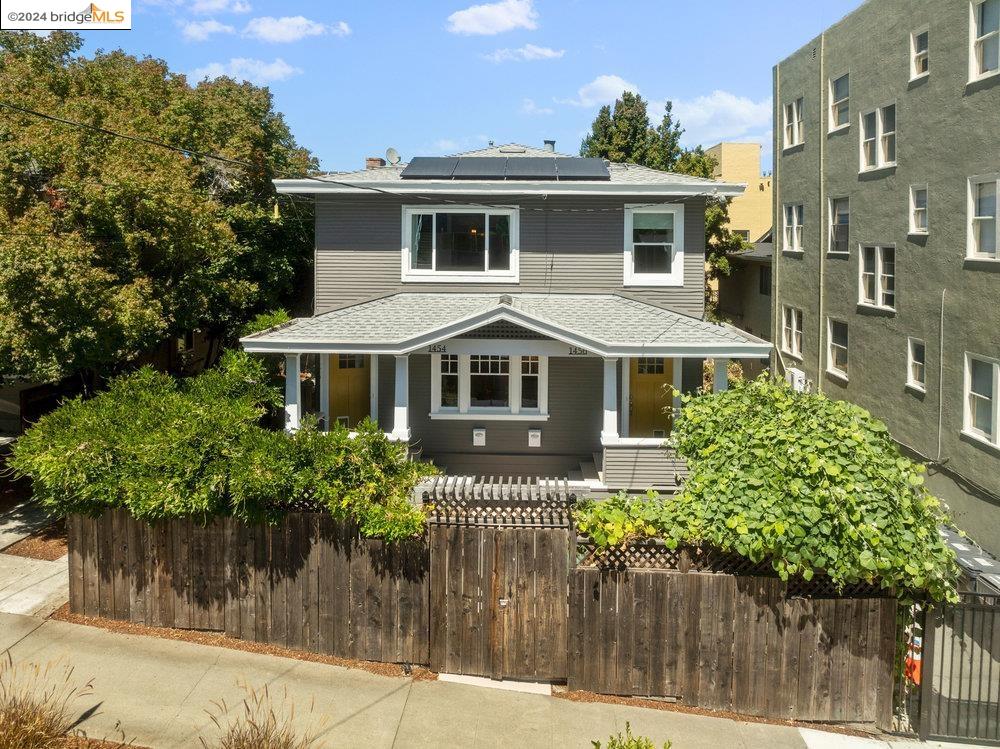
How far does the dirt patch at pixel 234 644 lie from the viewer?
8.11 m

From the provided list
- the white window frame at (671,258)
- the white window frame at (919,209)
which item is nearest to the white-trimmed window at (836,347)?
the white window frame at (919,209)

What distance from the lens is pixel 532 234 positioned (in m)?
16.1

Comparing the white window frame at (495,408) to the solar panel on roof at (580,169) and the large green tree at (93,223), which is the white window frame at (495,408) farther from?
the large green tree at (93,223)

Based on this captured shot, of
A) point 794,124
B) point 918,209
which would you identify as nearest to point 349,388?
point 918,209

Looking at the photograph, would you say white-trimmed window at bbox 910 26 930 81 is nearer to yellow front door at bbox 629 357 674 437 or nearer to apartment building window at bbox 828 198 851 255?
apartment building window at bbox 828 198 851 255

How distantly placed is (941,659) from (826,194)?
16.5 meters

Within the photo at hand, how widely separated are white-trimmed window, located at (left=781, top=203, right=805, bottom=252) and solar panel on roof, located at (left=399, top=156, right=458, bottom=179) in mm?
11745

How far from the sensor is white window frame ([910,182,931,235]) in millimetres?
15469

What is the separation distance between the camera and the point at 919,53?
16.2 metres

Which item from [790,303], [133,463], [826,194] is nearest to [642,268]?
[826,194]

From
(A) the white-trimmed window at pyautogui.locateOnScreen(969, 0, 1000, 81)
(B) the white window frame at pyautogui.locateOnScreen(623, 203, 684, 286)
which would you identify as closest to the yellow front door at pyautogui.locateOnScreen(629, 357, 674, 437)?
(B) the white window frame at pyautogui.locateOnScreen(623, 203, 684, 286)

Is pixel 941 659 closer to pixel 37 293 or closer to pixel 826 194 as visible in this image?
pixel 37 293

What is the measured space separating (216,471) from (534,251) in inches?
387

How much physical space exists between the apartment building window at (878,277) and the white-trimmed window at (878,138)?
210 centimetres
